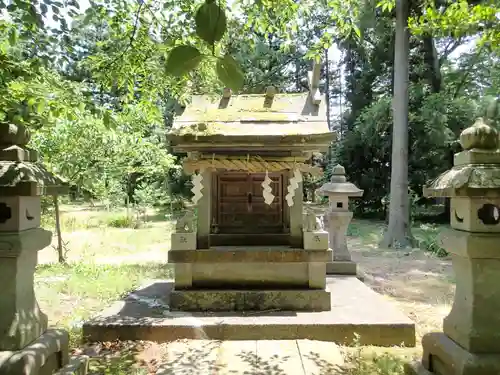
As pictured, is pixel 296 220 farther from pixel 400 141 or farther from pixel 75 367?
pixel 400 141

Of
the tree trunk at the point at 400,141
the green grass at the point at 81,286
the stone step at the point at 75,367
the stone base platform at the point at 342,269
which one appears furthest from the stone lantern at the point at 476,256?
the tree trunk at the point at 400,141

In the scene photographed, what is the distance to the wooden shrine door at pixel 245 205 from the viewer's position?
266 inches

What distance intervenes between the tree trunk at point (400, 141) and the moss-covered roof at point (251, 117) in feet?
23.9

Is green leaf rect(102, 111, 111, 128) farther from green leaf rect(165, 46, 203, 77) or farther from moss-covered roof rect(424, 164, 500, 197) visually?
moss-covered roof rect(424, 164, 500, 197)

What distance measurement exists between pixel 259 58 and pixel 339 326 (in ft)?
53.2

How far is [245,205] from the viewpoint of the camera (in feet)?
22.2

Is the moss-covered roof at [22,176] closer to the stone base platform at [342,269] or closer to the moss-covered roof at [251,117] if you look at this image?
the moss-covered roof at [251,117]

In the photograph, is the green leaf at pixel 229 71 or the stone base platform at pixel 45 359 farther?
the stone base platform at pixel 45 359

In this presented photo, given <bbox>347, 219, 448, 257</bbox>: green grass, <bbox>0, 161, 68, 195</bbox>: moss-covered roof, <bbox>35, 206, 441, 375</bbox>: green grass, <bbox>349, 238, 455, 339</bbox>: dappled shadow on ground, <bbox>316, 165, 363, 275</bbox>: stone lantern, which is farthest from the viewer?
<bbox>347, 219, 448, 257</bbox>: green grass

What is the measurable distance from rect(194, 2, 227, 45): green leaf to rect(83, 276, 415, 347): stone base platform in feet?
16.0

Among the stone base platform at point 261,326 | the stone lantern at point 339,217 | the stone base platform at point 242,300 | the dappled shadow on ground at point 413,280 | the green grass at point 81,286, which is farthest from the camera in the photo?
the stone lantern at point 339,217

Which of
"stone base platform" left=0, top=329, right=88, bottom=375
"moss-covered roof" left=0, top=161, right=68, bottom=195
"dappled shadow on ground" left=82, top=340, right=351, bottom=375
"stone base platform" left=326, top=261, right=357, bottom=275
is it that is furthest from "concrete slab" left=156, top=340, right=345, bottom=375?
"stone base platform" left=326, top=261, right=357, bottom=275

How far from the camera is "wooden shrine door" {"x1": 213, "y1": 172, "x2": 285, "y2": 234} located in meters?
6.77

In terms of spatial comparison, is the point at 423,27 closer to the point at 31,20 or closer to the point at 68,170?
the point at 31,20
